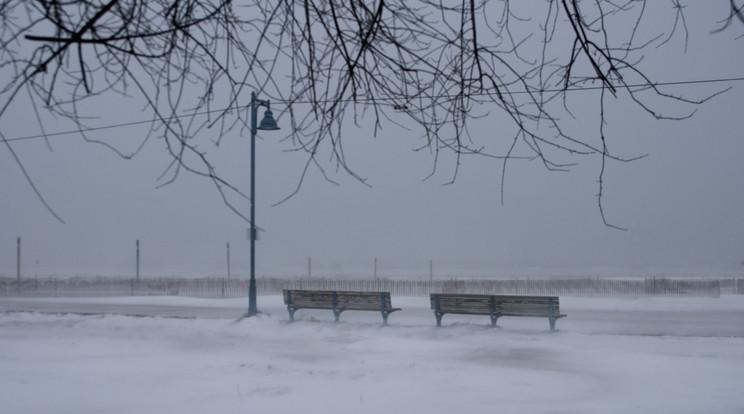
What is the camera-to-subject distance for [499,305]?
15.0 metres

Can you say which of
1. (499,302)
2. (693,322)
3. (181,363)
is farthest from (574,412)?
(693,322)

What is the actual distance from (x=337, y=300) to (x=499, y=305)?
398 cm

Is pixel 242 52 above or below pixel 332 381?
above

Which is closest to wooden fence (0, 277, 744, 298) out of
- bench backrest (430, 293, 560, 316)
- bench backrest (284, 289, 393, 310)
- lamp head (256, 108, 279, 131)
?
bench backrest (284, 289, 393, 310)

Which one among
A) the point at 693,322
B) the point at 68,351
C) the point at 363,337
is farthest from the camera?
the point at 693,322

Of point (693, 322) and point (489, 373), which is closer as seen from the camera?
point (489, 373)

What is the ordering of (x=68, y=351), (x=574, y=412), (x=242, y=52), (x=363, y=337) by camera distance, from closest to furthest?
(x=242, y=52), (x=574, y=412), (x=68, y=351), (x=363, y=337)

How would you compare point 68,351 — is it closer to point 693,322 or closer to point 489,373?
point 489,373

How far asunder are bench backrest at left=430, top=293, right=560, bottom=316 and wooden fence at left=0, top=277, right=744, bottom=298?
11079 millimetres

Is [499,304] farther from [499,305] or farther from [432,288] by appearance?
[432,288]

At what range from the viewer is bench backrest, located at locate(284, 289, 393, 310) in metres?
16.5

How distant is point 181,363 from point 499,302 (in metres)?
7.09

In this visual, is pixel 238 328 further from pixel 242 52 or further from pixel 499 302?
pixel 242 52

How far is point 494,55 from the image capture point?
3.77m
